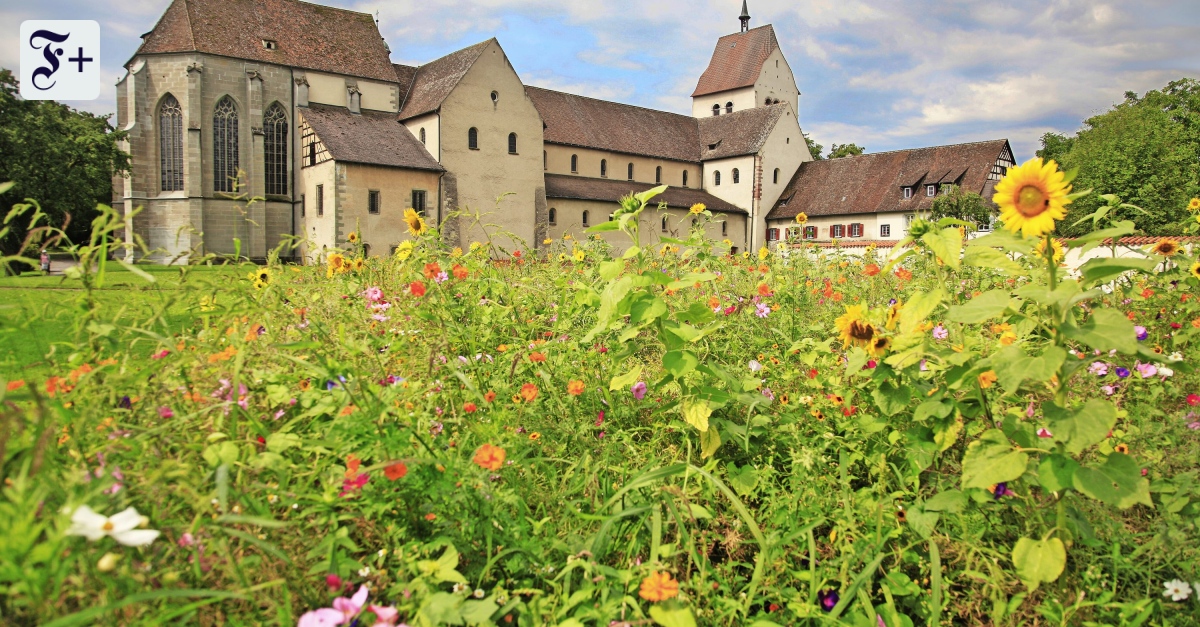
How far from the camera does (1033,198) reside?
5.84ft

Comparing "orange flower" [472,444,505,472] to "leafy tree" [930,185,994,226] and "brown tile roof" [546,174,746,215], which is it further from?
"leafy tree" [930,185,994,226]

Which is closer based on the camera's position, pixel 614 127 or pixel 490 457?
pixel 490 457

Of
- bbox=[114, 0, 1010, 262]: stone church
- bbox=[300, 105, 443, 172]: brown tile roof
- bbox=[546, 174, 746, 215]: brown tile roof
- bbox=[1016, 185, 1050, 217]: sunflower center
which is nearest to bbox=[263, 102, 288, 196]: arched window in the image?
bbox=[114, 0, 1010, 262]: stone church

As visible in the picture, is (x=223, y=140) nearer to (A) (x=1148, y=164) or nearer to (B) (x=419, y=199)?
(B) (x=419, y=199)

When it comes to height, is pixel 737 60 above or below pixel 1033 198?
above

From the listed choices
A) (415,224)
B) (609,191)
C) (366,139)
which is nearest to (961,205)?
(609,191)

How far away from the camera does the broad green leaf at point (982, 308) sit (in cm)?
169

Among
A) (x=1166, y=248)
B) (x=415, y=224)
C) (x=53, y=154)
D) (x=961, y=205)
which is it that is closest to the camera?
(x=1166, y=248)

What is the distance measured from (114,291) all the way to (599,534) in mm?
1754

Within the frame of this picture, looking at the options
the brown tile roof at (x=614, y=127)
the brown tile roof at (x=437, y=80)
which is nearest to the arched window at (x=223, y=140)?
the brown tile roof at (x=437, y=80)

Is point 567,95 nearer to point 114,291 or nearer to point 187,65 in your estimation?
point 187,65

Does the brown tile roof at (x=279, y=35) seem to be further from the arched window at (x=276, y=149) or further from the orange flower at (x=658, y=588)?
the orange flower at (x=658, y=588)

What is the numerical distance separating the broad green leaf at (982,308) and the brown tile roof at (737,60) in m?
49.4

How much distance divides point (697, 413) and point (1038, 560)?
99cm
